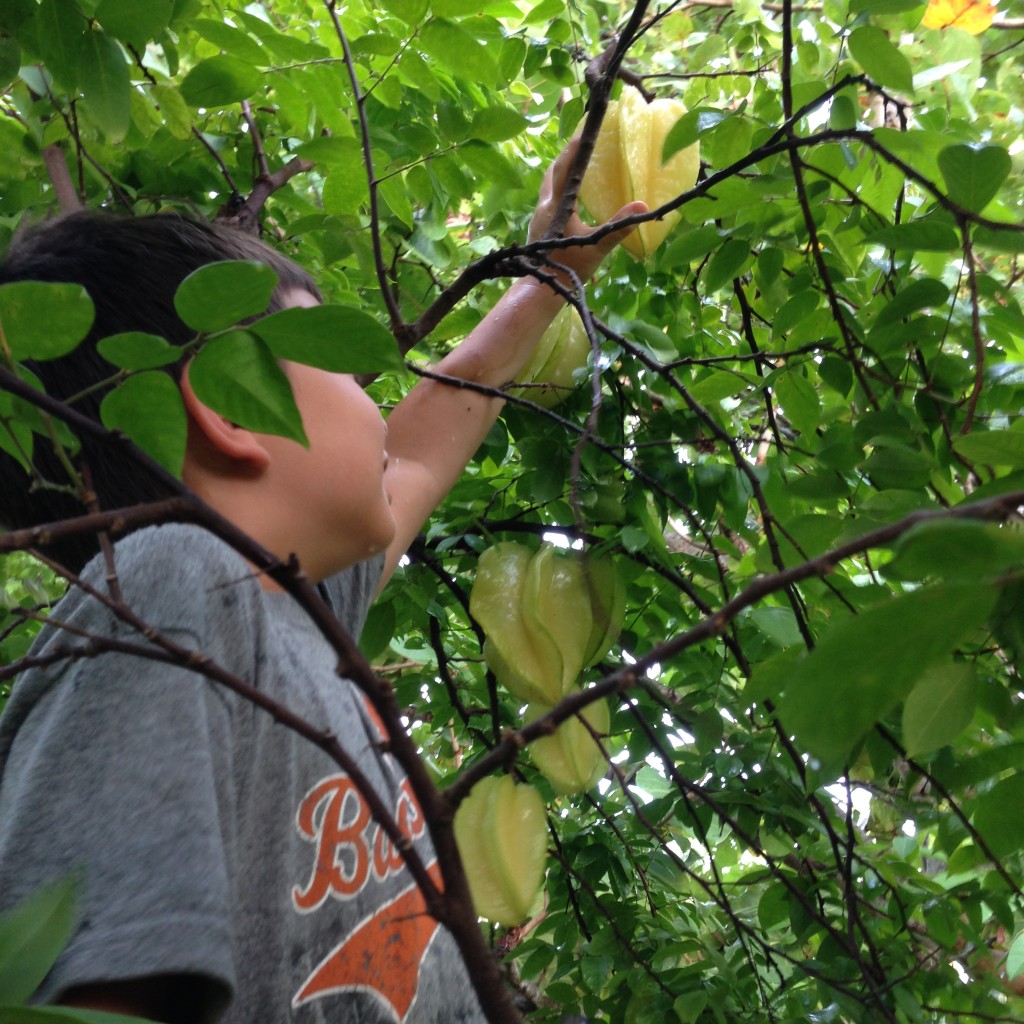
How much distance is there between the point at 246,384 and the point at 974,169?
0.65 meters

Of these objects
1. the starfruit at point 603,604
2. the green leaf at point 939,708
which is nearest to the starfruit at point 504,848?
the starfruit at point 603,604

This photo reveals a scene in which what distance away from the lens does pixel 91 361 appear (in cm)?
99

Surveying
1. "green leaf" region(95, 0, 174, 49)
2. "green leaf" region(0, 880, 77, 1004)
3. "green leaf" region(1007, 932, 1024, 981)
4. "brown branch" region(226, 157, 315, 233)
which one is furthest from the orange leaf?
"green leaf" region(0, 880, 77, 1004)

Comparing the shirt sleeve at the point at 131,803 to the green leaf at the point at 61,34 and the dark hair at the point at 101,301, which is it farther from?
the green leaf at the point at 61,34

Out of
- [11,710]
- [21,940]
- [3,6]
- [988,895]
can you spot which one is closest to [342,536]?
[11,710]

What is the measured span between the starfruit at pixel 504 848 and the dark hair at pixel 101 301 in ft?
1.64

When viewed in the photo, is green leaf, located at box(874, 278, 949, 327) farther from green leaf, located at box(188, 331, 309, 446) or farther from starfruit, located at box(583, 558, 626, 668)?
green leaf, located at box(188, 331, 309, 446)

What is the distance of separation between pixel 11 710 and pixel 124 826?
0.20 metres

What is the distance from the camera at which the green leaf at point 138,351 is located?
0.54m

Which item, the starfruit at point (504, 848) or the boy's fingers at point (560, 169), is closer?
the starfruit at point (504, 848)

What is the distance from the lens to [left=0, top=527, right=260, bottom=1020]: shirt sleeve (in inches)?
21.5

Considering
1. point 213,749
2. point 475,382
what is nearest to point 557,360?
point 475,382

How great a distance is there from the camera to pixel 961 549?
342mm

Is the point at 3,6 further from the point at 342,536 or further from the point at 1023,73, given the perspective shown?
the point at 1023,73
